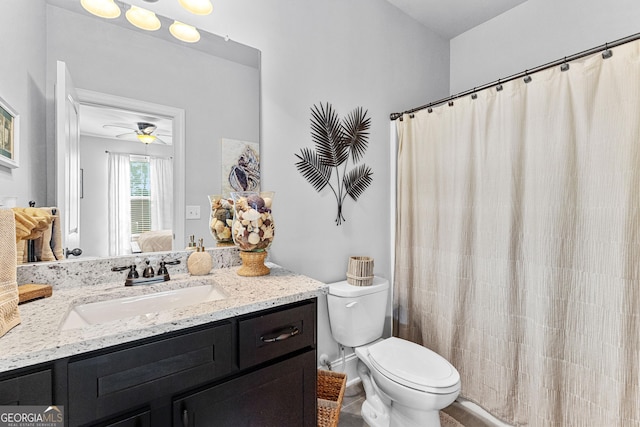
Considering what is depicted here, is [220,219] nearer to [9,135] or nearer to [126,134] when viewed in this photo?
[126,134]

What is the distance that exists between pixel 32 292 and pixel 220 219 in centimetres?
70

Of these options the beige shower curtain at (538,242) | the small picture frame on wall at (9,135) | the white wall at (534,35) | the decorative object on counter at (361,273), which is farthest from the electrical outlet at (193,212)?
the white wall at (534,35)

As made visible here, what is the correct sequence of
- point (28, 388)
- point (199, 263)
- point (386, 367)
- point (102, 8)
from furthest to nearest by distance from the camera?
point (386, 367) → point (199, 263) → point (102, 8) → point (28, 388)

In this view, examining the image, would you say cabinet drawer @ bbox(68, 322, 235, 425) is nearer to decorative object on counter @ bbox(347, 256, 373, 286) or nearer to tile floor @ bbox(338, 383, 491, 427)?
decorative object on counter @ bbox(347, 256, 373, 286)

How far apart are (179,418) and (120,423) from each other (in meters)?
0.14

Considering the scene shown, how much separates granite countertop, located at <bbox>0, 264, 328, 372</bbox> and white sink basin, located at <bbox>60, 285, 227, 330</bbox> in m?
0.02

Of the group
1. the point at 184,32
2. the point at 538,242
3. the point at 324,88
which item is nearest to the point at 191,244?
the point at 184,32

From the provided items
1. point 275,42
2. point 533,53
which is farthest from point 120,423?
point 533,53

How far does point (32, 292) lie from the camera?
951 mm

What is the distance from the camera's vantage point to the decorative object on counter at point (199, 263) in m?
1.30

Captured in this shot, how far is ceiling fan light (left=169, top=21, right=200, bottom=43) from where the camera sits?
1330mm

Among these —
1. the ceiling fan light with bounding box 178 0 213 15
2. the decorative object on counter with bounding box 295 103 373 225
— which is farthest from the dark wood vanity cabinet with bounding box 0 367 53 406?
the ceiling fan light with bounding box 178 0 213 15

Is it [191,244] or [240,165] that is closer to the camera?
[191,244]

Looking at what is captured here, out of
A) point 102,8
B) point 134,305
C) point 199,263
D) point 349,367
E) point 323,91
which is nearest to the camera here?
point 134,305
